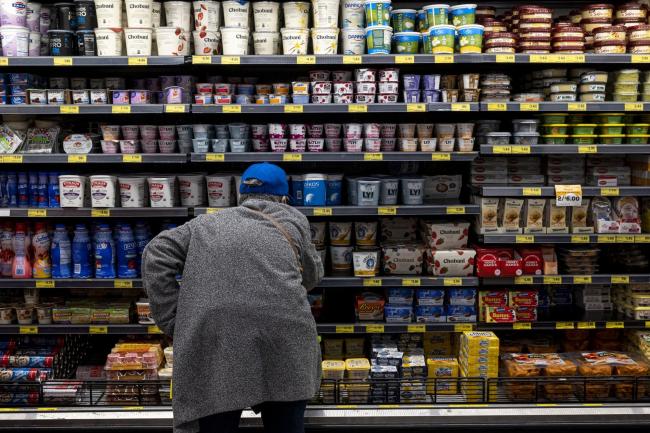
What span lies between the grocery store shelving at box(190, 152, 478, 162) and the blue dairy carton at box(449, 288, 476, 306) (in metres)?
0.82

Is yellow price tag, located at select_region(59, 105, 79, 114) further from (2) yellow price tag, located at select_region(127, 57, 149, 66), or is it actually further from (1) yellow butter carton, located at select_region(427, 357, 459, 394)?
(1) yellow butter carton, located at select_region(427, 357, 459, 394)

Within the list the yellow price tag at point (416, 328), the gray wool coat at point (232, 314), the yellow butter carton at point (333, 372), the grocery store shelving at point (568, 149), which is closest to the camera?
the gray wool coat at point (232, 314)

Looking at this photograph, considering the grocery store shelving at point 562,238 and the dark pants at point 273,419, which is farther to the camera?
the grocery store shelving at point 562,238

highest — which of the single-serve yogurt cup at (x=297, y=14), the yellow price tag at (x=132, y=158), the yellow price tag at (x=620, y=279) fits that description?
the single-serve yogurt cup at (x=297, y=14)

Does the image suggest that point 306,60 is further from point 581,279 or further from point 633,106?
point 581,279

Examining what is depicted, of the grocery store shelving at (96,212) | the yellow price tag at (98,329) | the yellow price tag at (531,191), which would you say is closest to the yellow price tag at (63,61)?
the grocery store shelving at (96,212)

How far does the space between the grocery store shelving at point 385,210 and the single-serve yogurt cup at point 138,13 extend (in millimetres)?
1106

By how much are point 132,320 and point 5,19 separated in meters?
1.93

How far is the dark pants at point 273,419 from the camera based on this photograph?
252cm

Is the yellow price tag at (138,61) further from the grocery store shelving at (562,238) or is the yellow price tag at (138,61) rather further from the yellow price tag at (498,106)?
the grocery store shelving at (562,238)

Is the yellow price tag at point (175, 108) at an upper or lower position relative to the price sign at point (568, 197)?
upper

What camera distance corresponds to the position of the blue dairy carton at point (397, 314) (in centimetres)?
405

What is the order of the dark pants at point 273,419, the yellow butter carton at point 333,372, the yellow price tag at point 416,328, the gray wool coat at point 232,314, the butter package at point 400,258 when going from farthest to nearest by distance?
the butter package at point 400,258, the yellow price tag at point 416,328, the yellow butter carton at point 333,372, the dark pants at point 273,419, the gray wool coat at point 232,314

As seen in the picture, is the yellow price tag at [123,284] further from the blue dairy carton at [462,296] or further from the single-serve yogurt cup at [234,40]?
the blue dairy carton at [462,296]
